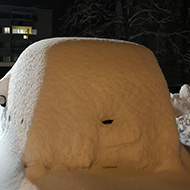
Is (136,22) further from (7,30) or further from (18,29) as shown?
(18,29)

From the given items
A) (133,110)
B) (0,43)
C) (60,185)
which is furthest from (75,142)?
(0,43)

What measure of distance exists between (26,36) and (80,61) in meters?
22.2

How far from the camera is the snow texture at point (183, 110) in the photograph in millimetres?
5777

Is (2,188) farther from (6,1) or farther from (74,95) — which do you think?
(6,1)

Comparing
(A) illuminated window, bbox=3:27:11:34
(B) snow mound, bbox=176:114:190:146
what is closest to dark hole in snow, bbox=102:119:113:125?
(B) snow mound, bbox=176:114:190:146

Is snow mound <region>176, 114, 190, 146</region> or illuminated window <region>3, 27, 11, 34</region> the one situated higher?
illuminated window <region>3, 27, 11, 34</region>

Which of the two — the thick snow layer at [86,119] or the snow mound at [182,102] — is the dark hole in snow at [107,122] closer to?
the thick snow layer at [86,119]

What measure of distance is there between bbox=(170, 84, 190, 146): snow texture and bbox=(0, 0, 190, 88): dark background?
221 inches

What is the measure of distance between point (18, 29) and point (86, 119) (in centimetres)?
2354

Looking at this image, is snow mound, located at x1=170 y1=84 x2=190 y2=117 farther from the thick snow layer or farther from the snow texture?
the thick snow layer

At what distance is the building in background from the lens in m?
22.4

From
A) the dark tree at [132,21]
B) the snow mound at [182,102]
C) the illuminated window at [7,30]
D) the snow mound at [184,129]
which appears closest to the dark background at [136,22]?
the dark tree at [132,21]

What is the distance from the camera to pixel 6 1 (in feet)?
65.2

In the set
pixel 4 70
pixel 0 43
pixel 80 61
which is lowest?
pixel 4 70
